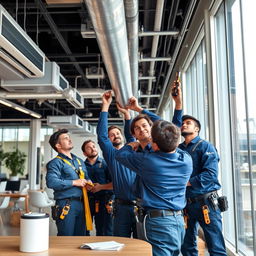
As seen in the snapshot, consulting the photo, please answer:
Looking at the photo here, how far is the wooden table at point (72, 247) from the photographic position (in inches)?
63.4

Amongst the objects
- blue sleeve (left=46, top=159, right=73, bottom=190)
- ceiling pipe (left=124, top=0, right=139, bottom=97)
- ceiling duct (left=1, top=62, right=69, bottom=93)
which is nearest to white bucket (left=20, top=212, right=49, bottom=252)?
blue sleeve (left=46, top=159, right=73, bottom=190)

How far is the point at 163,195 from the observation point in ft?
6.95

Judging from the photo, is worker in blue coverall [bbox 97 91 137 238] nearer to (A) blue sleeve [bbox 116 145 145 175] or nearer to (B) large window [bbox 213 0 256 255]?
(A) blue sleeve [bbox 116 145 145 175]

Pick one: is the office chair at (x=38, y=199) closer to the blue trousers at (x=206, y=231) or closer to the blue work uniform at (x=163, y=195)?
the blue trousers at (x=206, y=231)

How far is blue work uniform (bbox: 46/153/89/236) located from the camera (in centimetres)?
305

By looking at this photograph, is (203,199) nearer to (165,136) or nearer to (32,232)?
(165,136)

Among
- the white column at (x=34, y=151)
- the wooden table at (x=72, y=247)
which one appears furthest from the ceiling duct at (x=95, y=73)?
the white column at (x=34, y=151)

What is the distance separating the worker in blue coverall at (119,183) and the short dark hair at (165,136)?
0.79 m

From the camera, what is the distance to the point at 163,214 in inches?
82.5

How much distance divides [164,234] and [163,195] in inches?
9.5

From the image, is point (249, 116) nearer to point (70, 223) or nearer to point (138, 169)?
point (138, 169)

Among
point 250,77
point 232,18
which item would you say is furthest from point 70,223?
point 232,18

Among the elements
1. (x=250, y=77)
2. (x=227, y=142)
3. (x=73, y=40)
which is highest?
(x=73, y=40)

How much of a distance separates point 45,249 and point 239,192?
9.05ft
